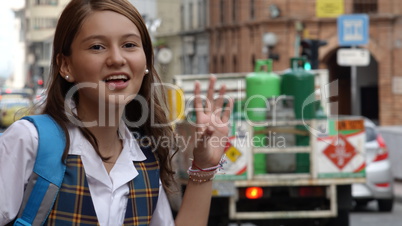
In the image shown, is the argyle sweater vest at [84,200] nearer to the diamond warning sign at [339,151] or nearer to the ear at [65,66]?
the ear at [65,66]

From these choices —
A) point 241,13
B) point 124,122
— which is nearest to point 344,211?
point 124,122

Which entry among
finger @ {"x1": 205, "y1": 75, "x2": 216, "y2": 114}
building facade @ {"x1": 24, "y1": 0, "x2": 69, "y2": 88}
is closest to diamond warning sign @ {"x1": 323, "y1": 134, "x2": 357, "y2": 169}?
finger @ {"x1": 205, "y1": 75, "x2": 216, "y2": 114}

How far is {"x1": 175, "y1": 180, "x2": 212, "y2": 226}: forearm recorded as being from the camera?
2.99 m

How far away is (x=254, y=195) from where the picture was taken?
30.8 ft

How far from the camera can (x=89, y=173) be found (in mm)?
2764

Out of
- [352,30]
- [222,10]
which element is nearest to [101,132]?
[352,30]

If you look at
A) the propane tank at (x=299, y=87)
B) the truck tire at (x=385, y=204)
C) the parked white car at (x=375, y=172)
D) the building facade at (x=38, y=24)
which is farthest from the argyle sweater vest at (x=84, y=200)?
the building facade at (x=38, y=24)

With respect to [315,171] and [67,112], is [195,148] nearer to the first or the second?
[67,112]

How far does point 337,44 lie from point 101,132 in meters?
34.4

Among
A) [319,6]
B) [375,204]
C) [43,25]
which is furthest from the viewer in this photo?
[43,25]

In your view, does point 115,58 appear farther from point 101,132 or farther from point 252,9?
point 252,9

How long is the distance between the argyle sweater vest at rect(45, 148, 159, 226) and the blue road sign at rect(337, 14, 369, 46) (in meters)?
17.3

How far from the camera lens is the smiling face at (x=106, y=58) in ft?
9.07

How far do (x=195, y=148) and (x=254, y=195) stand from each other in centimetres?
649
